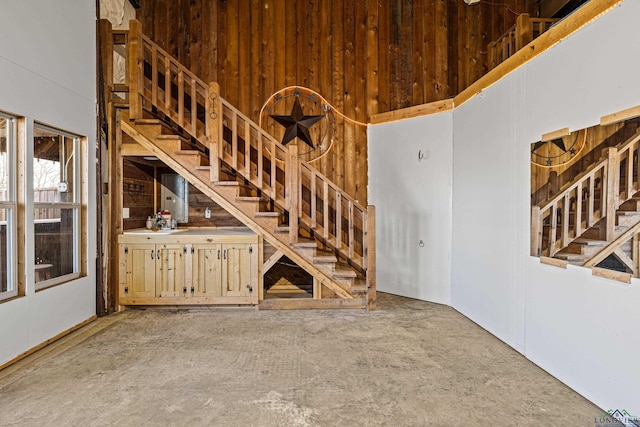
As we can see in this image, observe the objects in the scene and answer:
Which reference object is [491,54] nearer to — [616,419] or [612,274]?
[612,274]

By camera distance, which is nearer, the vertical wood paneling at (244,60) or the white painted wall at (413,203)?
the white painted wall at (413,203)

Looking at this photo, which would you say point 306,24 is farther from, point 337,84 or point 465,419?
point 465,419

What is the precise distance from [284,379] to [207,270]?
7.11ft

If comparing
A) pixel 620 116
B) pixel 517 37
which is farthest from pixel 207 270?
pixel 517 37

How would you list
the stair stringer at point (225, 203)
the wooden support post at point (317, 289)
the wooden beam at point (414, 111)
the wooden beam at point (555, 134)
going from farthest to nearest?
the wooden beam at point (414, 111)
the wooden support post at point (317, 289)
the stair stringer at point (225, 203)
the wooden beam at point (555, 134)

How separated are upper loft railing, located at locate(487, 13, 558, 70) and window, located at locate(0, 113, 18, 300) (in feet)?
16.3

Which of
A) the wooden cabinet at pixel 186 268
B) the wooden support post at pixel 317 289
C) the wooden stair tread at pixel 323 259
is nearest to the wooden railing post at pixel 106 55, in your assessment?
the wooden cabinet at pixel 186 268

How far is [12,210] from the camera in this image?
3146 mm

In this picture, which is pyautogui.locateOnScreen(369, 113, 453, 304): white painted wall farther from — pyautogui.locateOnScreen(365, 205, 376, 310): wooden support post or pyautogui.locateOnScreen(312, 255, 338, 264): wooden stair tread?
pyautogui.locateOnScreen(312, 255, 338, 264): wooden stair tread

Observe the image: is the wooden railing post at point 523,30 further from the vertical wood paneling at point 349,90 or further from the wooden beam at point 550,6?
the vertical wood paneling at point 349,90

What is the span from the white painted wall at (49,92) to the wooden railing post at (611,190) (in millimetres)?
4507

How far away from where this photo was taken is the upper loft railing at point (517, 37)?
3.92 m

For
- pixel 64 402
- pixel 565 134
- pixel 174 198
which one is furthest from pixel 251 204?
pixel 565 134

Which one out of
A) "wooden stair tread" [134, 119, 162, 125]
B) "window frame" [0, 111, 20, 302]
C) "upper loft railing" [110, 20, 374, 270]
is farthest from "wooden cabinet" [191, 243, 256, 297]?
"window frame" [0, 111, 20, 302]
